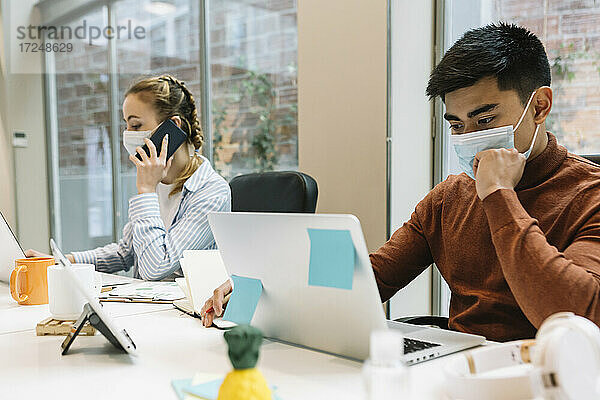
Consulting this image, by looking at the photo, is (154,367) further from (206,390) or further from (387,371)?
(387,371)

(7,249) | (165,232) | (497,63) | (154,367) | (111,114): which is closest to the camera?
(154,367)

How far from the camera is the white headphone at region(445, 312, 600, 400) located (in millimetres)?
576

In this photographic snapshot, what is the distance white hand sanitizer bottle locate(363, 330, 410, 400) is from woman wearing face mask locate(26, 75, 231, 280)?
1.36m

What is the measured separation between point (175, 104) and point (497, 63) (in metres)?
1.25

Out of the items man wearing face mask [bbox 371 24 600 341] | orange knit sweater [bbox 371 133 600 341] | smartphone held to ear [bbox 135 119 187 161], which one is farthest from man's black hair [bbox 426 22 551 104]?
smartphone held to ear [bbox 135 119 187 161]

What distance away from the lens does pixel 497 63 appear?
1.25 m

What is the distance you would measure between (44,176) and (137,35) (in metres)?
1.55

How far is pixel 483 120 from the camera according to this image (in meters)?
1.27

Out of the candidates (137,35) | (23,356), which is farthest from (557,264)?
(137,35)

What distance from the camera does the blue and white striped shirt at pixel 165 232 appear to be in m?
1.82

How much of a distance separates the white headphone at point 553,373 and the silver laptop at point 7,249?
1323 millimetres

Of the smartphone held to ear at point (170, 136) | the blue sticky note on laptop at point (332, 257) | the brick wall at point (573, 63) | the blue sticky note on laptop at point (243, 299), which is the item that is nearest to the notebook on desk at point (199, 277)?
the blue sticky note on laptop at point (243, 299)

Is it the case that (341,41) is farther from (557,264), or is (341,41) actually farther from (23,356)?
(23,356)

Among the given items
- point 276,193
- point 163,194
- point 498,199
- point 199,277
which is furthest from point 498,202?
point 163,194
